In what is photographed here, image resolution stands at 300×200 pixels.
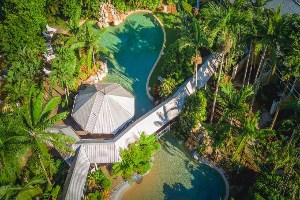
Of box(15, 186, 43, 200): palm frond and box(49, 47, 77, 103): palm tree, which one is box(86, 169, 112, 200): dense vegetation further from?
box(49, 47, 77, 103): palm tree

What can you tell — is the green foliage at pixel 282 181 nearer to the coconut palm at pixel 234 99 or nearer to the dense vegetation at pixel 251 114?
the dense vegetation at pixel 251 114

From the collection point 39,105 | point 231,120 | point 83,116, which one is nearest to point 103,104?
point 83,116

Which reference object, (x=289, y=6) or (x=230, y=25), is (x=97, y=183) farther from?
(x=289, y=6)

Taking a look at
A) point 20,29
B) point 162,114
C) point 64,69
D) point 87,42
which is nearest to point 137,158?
point 162,114

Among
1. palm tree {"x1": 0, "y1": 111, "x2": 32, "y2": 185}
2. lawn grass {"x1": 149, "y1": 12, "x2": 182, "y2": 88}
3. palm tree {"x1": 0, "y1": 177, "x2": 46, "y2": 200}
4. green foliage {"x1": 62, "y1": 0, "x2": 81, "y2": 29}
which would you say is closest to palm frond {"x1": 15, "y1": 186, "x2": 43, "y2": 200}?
palm tree {"x1": 0, "y1": 177, "x2": 46, "y2": 200}

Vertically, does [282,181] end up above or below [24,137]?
below

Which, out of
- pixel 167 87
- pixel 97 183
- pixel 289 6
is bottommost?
pixel 97 183

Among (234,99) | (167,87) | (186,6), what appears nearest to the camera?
(234,99)
